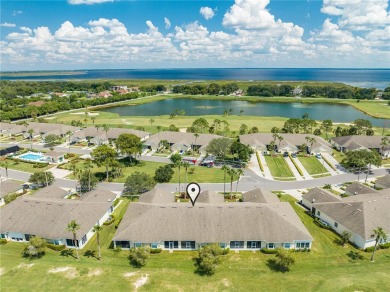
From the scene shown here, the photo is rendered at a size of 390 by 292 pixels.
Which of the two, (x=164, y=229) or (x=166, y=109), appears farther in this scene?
(x=166, y=109)

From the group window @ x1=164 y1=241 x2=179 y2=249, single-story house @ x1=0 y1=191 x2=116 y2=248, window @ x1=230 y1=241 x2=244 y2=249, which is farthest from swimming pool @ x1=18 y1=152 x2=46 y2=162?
window @ x1=230 y1=241 x2=244 y2=249

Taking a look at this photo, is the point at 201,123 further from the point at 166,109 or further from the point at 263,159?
the point at 166,109

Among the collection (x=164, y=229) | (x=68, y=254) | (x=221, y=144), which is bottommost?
(x=68, y=254)

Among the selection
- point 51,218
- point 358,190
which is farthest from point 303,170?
point 51,218

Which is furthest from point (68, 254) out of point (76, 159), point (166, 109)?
point (166, 109)

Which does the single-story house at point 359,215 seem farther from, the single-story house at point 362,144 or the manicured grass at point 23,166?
the manicured grass at point 23,166

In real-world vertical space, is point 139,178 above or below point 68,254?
above

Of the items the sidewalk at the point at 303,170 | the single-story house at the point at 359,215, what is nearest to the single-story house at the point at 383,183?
the single-story house at the point at 359,215

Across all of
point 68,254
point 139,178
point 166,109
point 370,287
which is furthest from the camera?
point 166,109
